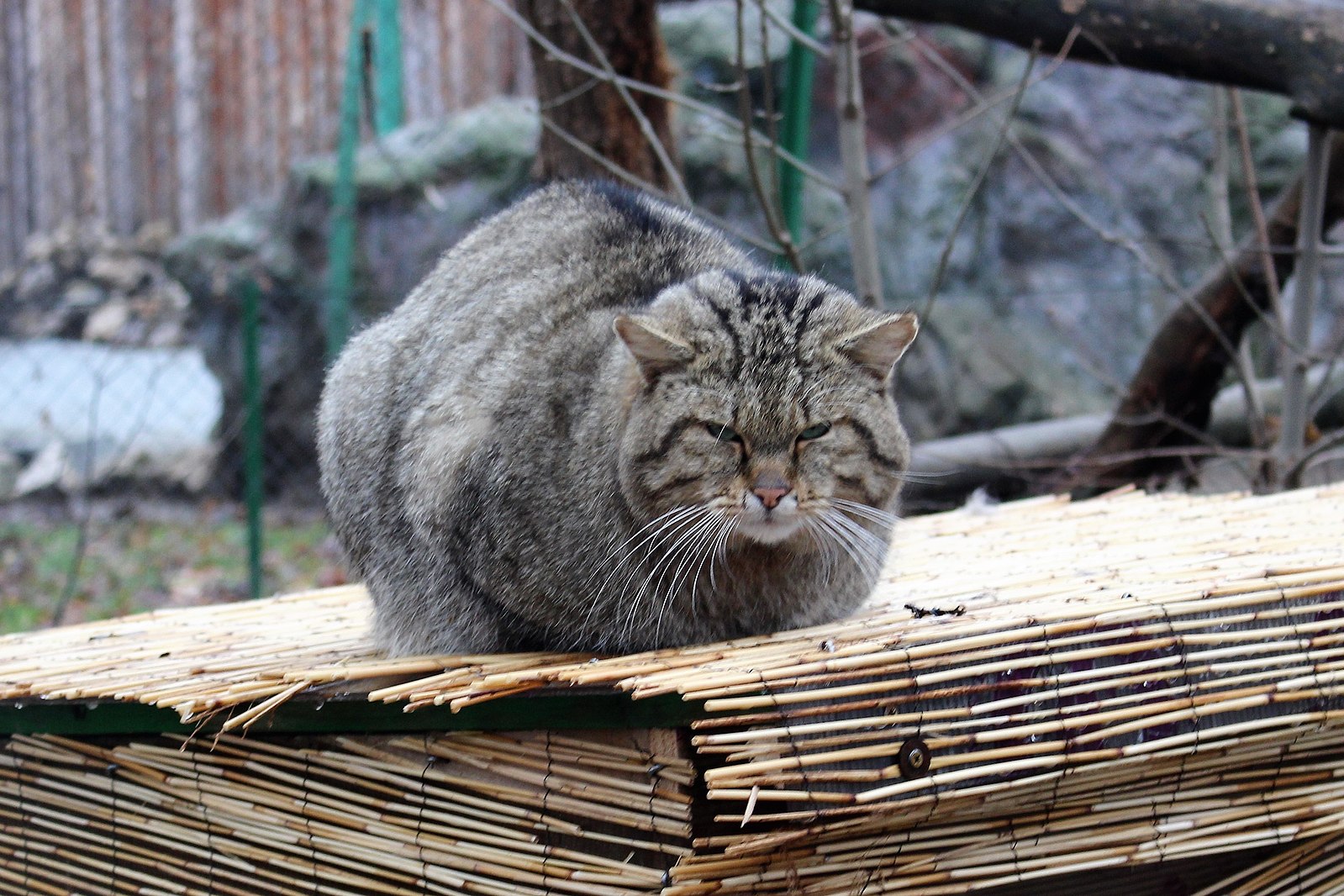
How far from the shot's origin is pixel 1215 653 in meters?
2.31

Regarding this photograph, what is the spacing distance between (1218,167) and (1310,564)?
3.16 meters

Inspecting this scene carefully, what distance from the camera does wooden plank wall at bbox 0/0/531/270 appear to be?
8.12 m

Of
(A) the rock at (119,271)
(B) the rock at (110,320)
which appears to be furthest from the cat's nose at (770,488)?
(A) the rock at (119,271)

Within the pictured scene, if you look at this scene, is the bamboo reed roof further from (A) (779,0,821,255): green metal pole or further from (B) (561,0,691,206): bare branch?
(A) (779,0,821,255): green metal pole

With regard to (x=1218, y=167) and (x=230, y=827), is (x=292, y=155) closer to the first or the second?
(x=1218, y=167)

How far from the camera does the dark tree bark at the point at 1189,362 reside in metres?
4.90

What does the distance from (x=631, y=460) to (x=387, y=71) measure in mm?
5730

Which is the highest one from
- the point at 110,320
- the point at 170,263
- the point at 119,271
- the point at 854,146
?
the point at 854,146

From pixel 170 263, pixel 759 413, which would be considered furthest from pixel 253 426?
pixel 759 413

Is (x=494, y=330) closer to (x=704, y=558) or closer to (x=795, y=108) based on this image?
(x=704, y=558)

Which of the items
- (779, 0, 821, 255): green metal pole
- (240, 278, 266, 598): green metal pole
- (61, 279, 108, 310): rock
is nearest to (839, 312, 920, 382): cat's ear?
(779, 0, 821, 255): green metal pole

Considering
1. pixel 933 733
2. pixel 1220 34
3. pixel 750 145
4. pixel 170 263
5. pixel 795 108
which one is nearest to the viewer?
pixel 933 733

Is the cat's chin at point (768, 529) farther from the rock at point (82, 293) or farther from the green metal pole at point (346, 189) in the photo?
the rock at point (82, 293)

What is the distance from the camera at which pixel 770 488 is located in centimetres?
231
